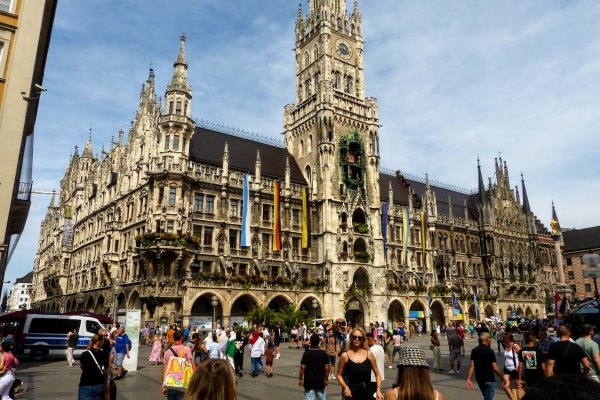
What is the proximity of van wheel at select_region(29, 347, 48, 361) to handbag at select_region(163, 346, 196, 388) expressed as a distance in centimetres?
2160

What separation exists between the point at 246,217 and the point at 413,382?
38.0 metres

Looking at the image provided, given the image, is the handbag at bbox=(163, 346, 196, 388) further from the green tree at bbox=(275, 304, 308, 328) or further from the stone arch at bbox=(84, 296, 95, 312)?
the stone arch at bbox=(84, 296, 95, 312)

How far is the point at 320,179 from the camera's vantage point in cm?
4903

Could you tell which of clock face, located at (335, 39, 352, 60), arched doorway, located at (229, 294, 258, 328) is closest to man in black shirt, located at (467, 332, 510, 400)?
arched doorway, located at (229, 294, 258, 328)

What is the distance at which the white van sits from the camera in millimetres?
24359

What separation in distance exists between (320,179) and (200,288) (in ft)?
60.0

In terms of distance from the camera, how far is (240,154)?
160ft

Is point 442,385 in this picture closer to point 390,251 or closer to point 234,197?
point 234,197

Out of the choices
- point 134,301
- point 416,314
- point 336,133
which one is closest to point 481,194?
point 416,314

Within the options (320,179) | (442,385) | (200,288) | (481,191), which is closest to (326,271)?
(320,179)

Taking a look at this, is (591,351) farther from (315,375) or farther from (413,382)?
(413,382)

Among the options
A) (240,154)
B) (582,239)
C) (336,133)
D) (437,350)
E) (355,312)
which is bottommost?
(437,350)

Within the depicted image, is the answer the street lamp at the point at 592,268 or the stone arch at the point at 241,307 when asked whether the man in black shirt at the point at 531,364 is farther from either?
the stone arch at the point at 241,307

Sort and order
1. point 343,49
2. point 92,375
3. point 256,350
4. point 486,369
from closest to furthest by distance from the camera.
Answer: point 92,375 < point 486,369 < point 256,350 < point 343,49
